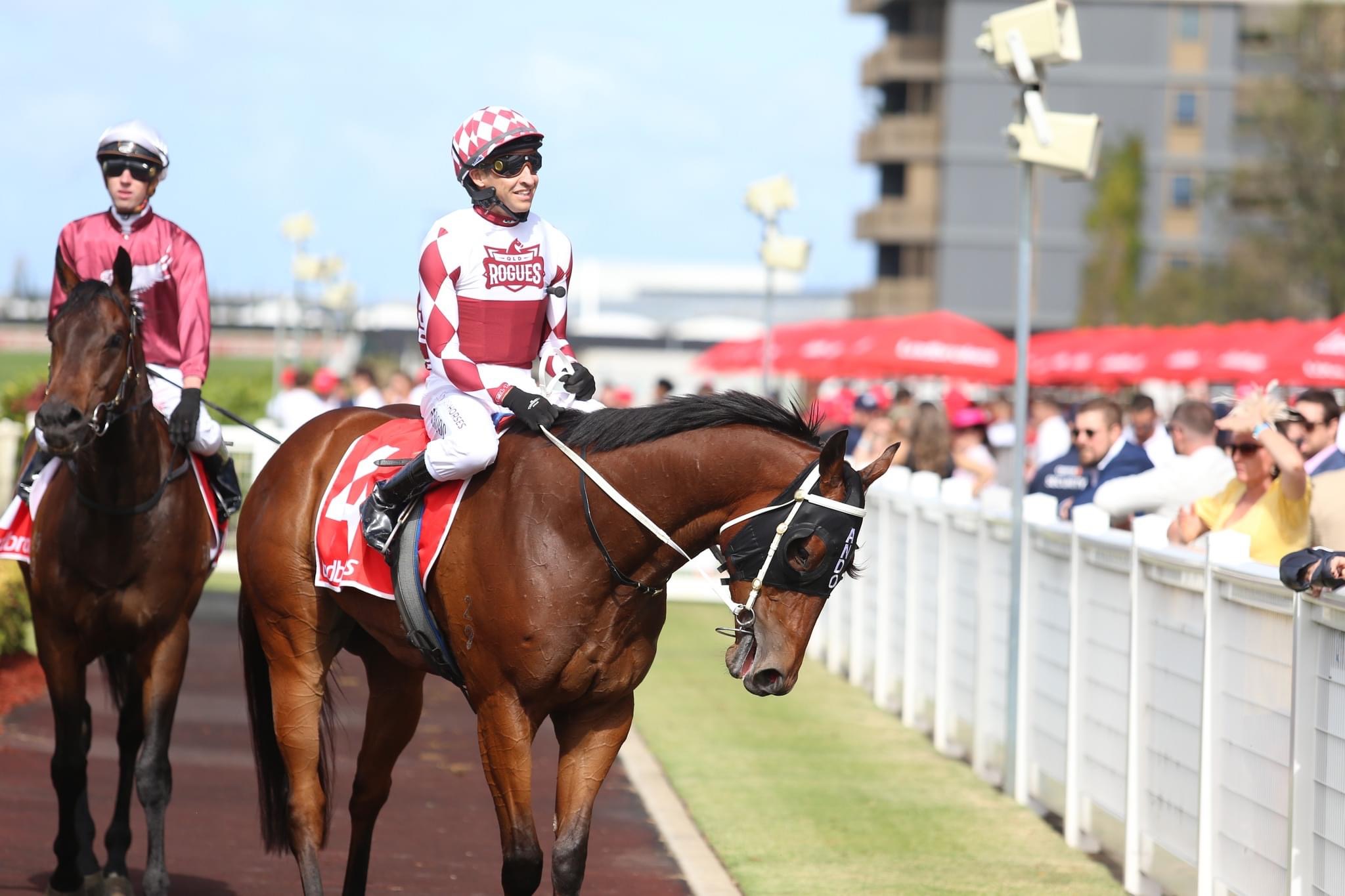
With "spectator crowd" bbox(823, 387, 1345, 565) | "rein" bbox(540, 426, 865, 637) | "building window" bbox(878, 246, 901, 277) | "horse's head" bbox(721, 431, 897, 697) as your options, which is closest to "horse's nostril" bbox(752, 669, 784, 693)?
"horse's head" bbox(721, 431, 897, 697)

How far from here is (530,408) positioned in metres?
5.31

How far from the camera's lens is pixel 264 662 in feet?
21.4

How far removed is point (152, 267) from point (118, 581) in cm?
114

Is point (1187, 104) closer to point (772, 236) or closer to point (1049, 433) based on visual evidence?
point (772, 236)

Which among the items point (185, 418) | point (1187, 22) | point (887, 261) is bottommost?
point (185, 418)

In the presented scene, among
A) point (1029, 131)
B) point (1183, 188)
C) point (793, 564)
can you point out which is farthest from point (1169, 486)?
point (1183, 188)

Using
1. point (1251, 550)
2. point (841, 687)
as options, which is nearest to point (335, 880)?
point (1251, 550)

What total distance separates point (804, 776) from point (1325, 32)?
32.8 m

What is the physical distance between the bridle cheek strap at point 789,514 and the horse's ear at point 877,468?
0.08m

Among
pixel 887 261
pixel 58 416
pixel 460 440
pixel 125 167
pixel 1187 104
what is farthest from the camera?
pixel 887 261

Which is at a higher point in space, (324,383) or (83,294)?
(83,294)

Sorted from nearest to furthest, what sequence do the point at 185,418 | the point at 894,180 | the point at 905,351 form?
the point at 185,418 < the point at 905,351 < the point at 894,180

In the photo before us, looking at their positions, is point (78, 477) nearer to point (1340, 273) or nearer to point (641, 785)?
point (641, 785)

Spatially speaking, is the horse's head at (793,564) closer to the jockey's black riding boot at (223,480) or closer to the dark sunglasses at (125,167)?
the jockey's black riding boot at (223,480)
